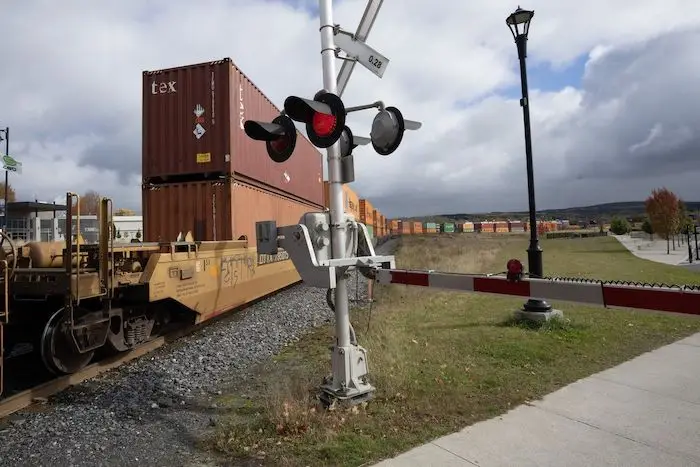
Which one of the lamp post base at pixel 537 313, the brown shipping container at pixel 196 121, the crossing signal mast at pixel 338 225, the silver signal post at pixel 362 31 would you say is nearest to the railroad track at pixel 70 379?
the crossing signal mast at pixel 338 225

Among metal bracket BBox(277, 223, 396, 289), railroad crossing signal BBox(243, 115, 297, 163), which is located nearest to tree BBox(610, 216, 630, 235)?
metal bracket BBox(277, 223, 396, 289)

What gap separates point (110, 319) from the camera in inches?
222

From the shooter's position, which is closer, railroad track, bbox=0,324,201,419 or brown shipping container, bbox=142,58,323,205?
railroad track, bbox=0,324,201,419

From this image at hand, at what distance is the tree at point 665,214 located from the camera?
25703 mm

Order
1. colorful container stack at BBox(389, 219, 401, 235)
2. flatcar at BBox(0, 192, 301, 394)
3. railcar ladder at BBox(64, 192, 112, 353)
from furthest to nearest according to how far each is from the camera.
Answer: colorful container stack at BBox(389, 219, 401, 235) < flatcar at BBox(0, 192, 301, 394) < railcar ladder at BBox(64, 192, 112, 353)

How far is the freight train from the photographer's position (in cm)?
516

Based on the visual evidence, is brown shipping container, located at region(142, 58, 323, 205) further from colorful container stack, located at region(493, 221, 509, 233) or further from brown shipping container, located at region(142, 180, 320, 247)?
colorful container stack, located at region(493, 221, 509, 233)

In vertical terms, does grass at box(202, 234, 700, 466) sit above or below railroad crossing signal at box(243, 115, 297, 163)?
below

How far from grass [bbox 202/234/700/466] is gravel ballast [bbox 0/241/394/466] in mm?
309

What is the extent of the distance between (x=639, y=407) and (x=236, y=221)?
7.03 meters

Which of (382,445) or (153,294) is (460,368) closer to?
(382,445)

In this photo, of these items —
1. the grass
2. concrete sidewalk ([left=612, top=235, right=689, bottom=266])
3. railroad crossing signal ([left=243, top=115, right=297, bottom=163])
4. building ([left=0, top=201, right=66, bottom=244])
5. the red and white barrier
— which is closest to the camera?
the red and white barrier

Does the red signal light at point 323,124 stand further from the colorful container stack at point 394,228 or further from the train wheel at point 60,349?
the colorful container stack at point 394,228

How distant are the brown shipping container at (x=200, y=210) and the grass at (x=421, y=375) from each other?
280 cm
